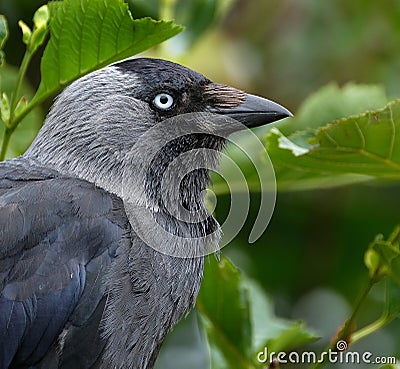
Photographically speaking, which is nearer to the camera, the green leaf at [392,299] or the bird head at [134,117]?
the green leaf at [392,299]

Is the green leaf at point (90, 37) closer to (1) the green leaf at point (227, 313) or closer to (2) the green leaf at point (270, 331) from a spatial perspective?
(1) the green leaf at point (227, 313)

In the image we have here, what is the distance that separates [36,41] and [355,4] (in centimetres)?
347

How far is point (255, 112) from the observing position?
389 cm

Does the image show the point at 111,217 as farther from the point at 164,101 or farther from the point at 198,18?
the point at 198,18

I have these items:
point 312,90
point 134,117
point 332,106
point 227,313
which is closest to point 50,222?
point 134,117

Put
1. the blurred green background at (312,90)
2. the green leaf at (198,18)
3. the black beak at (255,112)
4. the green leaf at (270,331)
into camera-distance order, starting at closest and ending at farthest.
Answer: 1. the black beak at (255,112)
2. the green leaf at (270,331)
3. the green leaf at (198,18)
4. the blurred green background at (312,90)

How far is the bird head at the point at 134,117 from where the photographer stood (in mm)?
3873

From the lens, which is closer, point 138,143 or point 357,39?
point 138,143

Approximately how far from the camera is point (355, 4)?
656 centimetres

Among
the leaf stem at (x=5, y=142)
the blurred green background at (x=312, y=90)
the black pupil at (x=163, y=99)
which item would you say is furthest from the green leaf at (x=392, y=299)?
the blurred green background at (x=312, y=90)

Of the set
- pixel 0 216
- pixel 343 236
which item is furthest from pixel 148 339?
pixel 343 236

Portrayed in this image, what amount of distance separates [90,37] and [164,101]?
1.48ft

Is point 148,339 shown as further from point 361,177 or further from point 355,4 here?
point 355,4

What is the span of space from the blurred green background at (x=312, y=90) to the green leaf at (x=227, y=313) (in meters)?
1.79
